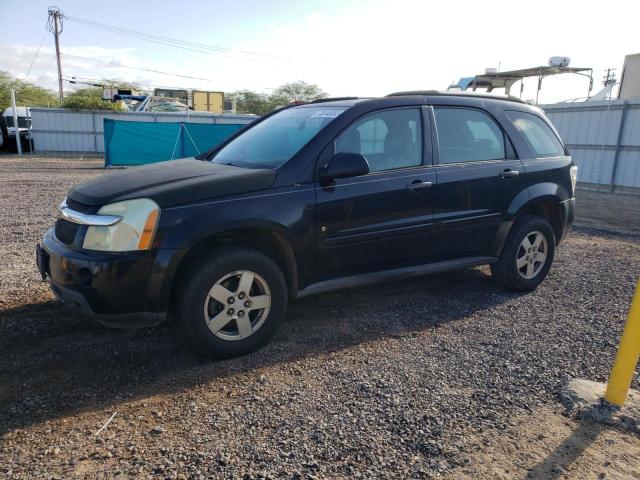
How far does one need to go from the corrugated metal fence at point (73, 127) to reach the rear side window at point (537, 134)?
2015 centimetres

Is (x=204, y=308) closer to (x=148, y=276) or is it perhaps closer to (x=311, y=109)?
(x=148, y=276)

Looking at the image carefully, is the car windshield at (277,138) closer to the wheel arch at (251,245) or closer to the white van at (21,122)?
the wheel arch at (251,245)

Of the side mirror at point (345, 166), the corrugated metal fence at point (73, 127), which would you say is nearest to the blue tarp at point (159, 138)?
the corrugated metal fence at point (73, 127)

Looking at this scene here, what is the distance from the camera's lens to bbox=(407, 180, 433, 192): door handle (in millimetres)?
4082

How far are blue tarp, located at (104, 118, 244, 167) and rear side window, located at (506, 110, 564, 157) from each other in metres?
14.7

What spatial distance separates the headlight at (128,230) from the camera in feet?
Answer: 10.1

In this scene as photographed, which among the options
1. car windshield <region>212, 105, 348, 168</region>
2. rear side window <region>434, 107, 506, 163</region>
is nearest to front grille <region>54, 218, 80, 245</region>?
car windshield <region>212, 105, 348, 168</region>

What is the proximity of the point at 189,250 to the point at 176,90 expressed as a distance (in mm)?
35064

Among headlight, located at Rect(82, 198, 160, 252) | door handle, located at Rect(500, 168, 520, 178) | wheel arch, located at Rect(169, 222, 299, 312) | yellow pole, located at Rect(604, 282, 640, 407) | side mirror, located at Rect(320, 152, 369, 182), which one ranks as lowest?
yellow pole, located at Rect(604, 282, 640, 407)

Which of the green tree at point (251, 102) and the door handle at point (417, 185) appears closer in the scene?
the door handle at point (417, 185)

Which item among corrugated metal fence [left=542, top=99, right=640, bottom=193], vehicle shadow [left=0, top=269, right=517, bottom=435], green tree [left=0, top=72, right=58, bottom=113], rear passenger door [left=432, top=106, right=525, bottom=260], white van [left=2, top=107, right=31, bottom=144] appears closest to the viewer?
vehicle shadow [left=0, top=269, right=517, bottom=435]

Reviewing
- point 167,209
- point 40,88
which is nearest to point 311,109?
point 167,209

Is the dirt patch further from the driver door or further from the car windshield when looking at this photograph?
the car windshield

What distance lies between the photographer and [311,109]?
437 centimetres
